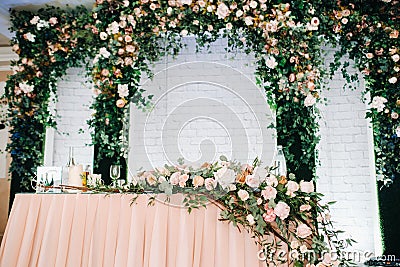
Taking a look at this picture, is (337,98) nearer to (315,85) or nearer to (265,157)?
(315,85)

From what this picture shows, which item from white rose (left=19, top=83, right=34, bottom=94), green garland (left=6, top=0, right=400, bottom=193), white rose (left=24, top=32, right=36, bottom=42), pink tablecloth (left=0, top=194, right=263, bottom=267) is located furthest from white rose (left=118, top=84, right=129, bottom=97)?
pink tablecloth (left=0, top=194, right=263, bottom=267)

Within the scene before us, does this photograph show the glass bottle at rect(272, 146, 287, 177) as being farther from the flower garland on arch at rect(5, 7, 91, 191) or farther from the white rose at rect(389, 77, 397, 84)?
the flower garland on arch at rect(5, 7, 91, 191)

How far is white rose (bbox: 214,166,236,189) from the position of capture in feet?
6.41

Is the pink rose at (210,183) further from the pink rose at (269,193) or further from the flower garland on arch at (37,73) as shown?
the flower garland on arch at (37,73)

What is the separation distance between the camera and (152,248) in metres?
1.99

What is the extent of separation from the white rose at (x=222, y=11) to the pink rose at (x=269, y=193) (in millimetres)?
1939

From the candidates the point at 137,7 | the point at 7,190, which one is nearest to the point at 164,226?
the point at 137,7

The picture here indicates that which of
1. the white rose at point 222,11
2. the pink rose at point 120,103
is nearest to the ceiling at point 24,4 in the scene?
the pink rose at point 120,103

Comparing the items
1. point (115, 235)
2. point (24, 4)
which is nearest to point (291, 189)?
point (115, 235)

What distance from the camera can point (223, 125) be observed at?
3.47 metres

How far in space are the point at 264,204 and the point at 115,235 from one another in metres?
0.76

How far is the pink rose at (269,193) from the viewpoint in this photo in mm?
1889

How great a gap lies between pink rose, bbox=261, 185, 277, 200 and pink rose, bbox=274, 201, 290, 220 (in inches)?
1.9

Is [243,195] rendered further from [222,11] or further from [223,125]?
[222,11]
